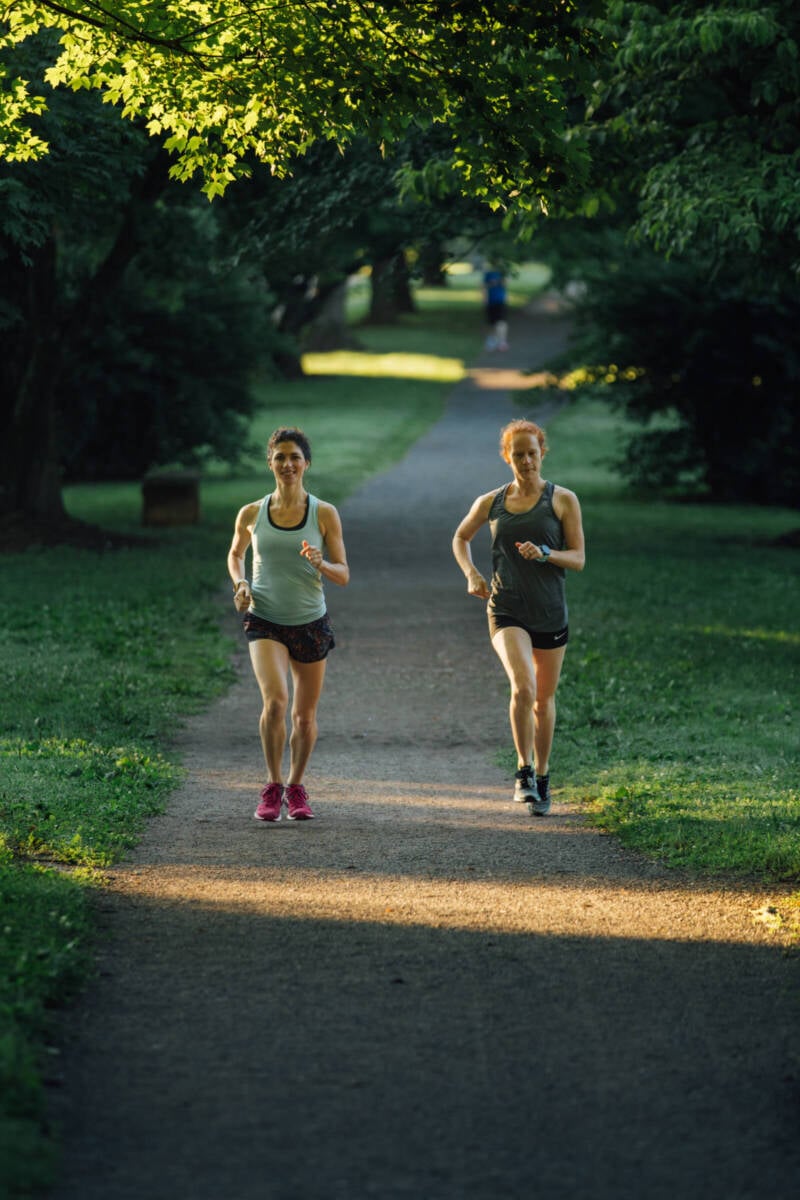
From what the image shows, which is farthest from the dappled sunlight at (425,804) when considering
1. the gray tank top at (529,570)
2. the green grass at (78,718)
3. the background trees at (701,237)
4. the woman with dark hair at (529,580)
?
the background trees at (701,237)

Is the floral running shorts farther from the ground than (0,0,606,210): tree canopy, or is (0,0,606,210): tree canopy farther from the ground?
(0,0,606,210): tree canopy

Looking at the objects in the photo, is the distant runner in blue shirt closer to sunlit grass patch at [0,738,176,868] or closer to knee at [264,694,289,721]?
sunlit grass patch at [0,738,176,868]

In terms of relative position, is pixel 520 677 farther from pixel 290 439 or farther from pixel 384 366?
pixel 384 366

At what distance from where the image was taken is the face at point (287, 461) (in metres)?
7.87

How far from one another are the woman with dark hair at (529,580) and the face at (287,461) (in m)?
0.91

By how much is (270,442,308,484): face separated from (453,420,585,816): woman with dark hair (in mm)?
909

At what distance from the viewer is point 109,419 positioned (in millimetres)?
26391

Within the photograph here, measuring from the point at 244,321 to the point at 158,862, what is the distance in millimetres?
18499

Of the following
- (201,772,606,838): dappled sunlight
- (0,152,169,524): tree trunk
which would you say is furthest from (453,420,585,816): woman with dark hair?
(0,152,169,524): tree trunk

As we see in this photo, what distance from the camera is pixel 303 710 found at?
26.9ft

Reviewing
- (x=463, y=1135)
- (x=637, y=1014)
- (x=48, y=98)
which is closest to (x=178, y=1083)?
(x=463, y=1135)

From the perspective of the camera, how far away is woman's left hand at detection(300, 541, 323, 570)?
779 cm

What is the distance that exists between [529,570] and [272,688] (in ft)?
4.73

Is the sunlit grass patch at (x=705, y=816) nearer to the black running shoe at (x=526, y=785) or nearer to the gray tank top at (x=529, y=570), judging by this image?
the black running shoe at (x=526, y=785)
